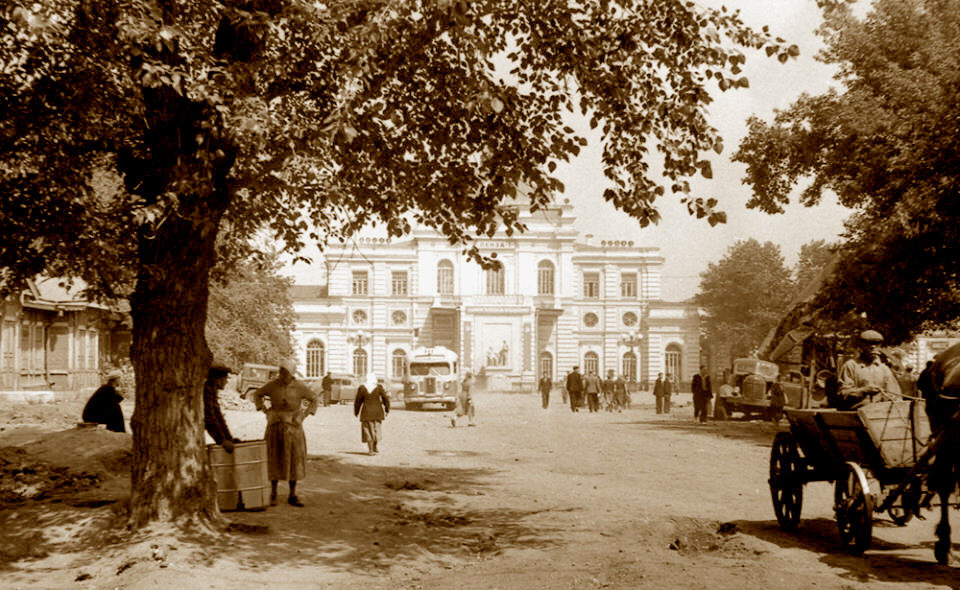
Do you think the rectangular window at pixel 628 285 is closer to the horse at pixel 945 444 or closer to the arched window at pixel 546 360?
the arched window at pixel 546 360

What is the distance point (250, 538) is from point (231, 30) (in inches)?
200

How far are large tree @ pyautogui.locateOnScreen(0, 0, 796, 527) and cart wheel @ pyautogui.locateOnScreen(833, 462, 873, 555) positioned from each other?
2.66 metres

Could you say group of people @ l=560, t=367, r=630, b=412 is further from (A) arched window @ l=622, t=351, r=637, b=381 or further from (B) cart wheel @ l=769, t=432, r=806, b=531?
(A) arched window @ l=622, t=351, r=637, b=381

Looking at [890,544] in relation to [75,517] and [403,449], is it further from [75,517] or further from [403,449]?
[403,449]

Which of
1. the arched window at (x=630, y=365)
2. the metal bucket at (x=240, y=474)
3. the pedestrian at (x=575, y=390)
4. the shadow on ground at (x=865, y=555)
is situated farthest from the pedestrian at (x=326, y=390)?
the shadow on ground at (x=865, y=555)

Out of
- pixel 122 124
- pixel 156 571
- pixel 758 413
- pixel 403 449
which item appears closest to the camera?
pixel 156 571

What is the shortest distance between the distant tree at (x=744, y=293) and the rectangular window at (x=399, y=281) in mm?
24538

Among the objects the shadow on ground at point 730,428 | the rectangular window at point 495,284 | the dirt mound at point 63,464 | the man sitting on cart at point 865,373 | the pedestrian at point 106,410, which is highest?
the rectangular window at point 495,284

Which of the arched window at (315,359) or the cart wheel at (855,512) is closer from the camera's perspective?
the cart wheel at (855,512)

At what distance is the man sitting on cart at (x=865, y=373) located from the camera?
9.30 m

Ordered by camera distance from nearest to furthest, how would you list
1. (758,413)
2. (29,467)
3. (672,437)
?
(29,467)
(672,437)
(758,413)

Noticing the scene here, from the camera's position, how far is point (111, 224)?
11852mm

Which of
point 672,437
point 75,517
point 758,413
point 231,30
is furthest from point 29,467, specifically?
point 758,413

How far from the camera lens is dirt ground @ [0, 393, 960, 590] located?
827cm
